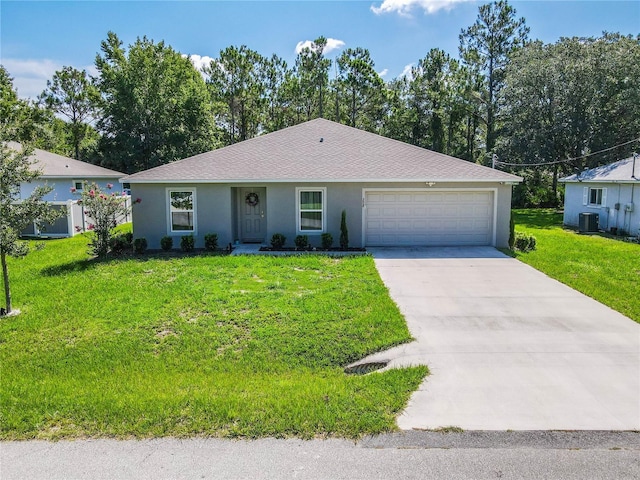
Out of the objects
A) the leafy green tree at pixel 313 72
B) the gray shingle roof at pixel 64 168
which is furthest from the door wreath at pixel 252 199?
the leafy green tree at pixel 313 72

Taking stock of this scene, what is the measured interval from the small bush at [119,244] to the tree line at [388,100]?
1820cm

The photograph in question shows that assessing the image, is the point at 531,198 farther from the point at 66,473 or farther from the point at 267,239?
the point at 66,473

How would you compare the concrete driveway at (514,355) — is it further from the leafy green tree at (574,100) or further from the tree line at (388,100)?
the tree line at (388,100)

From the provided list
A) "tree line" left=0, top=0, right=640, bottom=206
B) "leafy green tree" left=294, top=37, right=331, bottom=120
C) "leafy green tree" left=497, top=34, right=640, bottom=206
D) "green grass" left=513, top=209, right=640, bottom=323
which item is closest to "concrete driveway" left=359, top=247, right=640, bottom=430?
"green grass" left=513, top=209, right=640, bottom=323

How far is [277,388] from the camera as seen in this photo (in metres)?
5.41

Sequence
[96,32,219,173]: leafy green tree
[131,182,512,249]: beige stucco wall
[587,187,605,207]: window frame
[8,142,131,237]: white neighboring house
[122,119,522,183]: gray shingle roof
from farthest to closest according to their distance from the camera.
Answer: [96,32,219,173]: leafy green tree
[587,187,605,207]: window frame
[8,142,131,237]: white neighboring house
[131,182,512,249]: beige stucco wall
[122,119,522,183]: gray shingle roof

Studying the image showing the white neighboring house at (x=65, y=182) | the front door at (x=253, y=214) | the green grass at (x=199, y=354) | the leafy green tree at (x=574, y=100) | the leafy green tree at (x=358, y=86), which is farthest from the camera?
the leafy green tree at (x=358, y=86)

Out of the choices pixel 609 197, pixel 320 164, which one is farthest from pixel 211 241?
pixel 609 197

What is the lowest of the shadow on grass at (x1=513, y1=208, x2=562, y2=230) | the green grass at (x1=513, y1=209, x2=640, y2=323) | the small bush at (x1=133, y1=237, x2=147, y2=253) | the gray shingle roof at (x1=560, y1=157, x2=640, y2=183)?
the green grass at (x1=513, y1=209, x2=640, y2=323)

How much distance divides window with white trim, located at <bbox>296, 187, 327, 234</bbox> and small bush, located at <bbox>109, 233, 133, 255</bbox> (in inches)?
221

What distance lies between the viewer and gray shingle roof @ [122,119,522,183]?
14602 millimetres

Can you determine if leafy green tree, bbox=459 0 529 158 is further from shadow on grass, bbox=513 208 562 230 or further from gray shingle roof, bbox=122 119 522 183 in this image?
gray shingle roof, bbox=122 119 522 183

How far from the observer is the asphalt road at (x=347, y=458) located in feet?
12.8

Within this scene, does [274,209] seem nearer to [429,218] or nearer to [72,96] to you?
[429,218]
